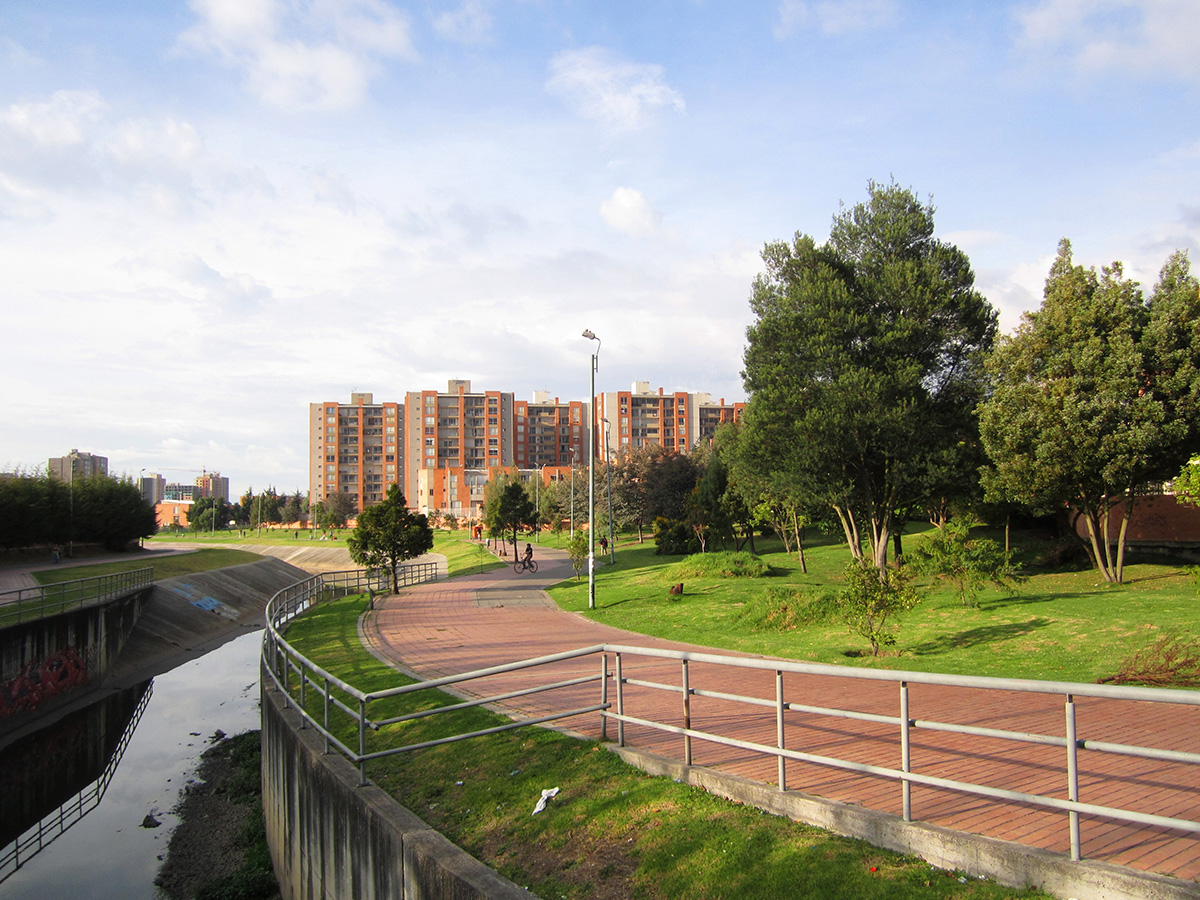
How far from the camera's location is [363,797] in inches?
257

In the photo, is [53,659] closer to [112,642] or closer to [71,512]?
[112,642]

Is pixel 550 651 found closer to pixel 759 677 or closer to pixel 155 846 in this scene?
pixel 759 677

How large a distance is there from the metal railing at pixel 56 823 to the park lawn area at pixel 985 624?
11.3 m

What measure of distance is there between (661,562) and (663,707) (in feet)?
89.9

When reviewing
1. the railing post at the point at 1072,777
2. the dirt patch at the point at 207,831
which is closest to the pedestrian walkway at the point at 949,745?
the railing post at the point at 1072,777

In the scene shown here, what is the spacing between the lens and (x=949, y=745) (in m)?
6.29

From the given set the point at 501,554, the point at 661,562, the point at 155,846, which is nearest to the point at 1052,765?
the point at 155,846

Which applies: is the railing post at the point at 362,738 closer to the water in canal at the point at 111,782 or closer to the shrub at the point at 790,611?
the water in canal at the point at 111,782

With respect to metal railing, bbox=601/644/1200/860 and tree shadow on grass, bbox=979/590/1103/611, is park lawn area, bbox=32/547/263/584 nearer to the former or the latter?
tree shadow on grass, bbox=979/590/1103/611

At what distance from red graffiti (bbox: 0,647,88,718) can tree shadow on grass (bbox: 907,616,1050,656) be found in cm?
2022

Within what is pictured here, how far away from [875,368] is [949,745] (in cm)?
1976

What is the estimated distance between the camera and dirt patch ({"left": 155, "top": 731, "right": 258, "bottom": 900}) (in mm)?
10944

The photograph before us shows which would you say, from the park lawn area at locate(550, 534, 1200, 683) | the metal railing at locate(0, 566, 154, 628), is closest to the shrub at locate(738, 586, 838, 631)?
the park lawn area at locate(550, 534, 1200, 683)

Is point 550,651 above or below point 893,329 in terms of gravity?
below
